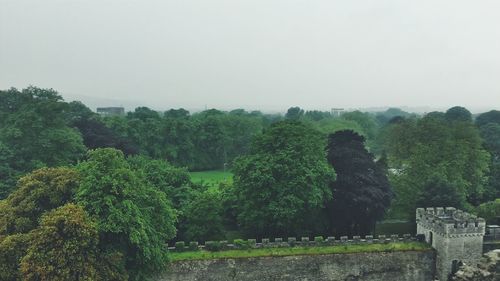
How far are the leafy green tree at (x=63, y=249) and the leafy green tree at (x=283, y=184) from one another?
13.9 m

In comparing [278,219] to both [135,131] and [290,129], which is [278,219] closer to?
[290,129]

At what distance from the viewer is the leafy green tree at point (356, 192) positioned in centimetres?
3681

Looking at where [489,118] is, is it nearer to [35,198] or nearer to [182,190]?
[182,190]

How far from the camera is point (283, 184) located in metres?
36.0

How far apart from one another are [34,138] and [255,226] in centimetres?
2284

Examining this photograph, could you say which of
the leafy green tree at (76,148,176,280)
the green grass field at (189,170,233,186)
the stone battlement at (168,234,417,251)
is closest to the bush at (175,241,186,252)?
the stone battlement at (168,234,417,251)

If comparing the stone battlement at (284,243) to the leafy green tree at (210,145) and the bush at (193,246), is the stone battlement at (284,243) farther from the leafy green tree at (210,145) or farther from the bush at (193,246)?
the leafy green tree at (210,145)

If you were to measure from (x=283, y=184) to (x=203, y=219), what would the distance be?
6609 mm

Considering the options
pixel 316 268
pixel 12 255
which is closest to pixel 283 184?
pixel 316 268

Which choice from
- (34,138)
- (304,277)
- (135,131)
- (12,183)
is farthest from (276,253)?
(135,131)

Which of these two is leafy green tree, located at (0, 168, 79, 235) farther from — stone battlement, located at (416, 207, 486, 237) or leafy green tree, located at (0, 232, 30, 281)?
→ stone battlement, located at (416, 207, 486, 237)

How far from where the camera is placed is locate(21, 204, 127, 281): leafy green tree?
24.0 meters

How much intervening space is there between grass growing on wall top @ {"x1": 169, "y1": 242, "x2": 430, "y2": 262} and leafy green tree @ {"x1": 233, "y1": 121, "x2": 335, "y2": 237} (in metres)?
2.34

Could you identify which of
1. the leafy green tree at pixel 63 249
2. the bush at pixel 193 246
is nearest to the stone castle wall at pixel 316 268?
the bush at pixel 193 246
